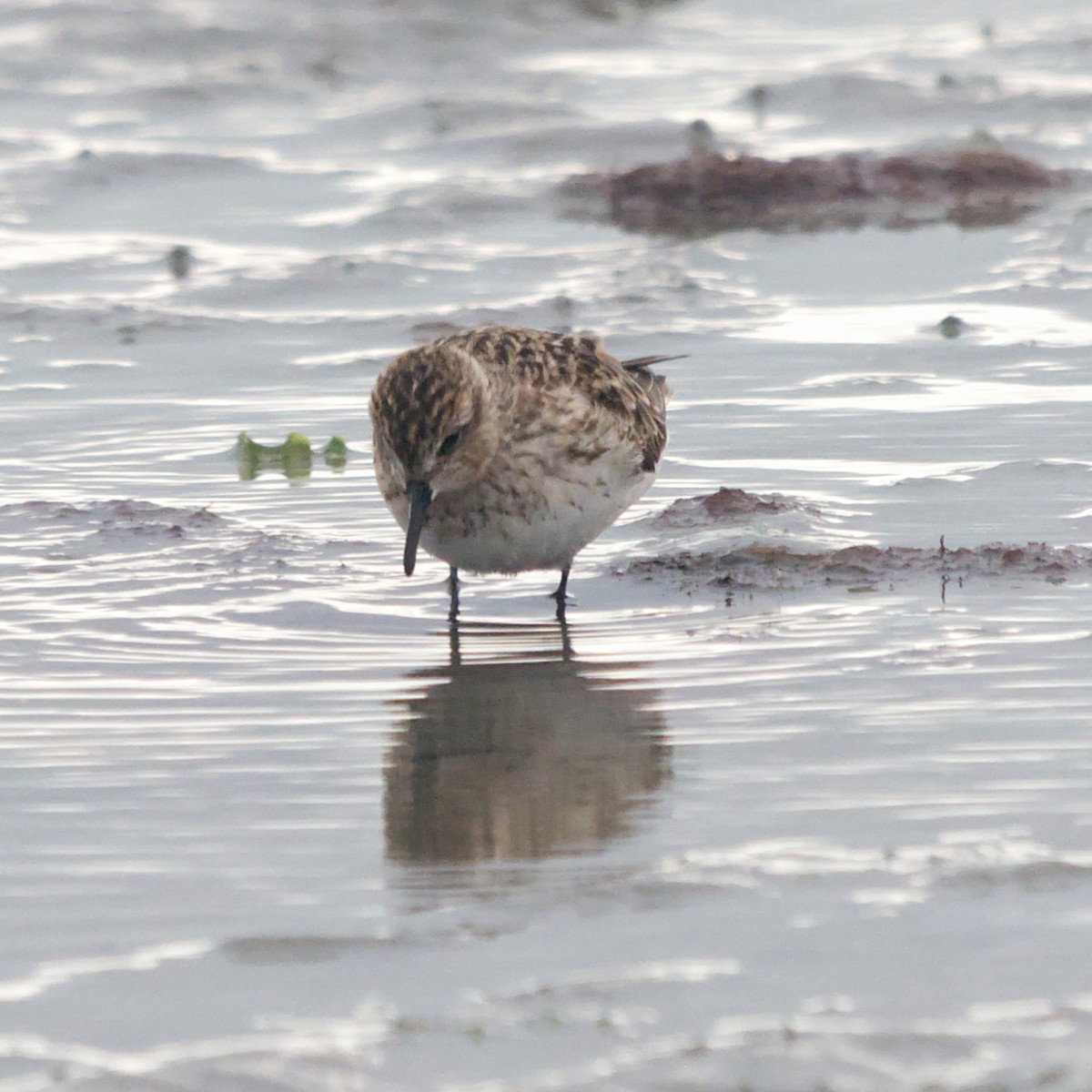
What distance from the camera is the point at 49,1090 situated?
4.02m

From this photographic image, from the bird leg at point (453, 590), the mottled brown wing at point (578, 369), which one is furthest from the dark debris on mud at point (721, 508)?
the bird leg at point (453, 590)

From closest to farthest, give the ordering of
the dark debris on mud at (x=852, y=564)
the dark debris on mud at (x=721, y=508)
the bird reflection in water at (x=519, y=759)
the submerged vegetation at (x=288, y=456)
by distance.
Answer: the bird reflection in water at (x=519, y=759) < the dark debris on mud at (x=852, y=564) < the dark debris on mud at (x=721, y=508) < the submerged vegetation at (x=288, y=456)

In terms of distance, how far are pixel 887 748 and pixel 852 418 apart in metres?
4.67

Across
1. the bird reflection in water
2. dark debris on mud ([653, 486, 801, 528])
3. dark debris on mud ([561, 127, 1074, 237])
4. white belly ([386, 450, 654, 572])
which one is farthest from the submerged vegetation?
dark debris on mud ([561, 127, 1074, 237])

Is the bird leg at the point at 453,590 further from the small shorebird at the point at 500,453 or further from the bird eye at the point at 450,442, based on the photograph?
the bird eye at the point at 450,442

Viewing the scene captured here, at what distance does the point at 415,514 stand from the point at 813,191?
949 centimetres

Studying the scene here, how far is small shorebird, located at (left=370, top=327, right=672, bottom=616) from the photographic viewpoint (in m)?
7.41

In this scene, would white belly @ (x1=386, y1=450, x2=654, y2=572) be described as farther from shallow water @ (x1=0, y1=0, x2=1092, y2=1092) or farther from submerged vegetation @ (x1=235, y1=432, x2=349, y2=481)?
submerged vegetation @ (x1=235, y1=432, x2=349, y2=481)

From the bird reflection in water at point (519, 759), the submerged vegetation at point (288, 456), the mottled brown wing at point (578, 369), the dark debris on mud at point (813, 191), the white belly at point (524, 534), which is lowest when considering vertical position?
the bird reflection in water at point (519, 759)

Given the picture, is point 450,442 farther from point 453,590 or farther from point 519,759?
point 519,759

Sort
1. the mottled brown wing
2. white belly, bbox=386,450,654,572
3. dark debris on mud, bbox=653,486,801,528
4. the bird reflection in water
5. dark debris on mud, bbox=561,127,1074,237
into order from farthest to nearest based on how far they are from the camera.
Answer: dark debris on mud, bbox=561,127,1074,237 < dark debris on mud, bbox=653,486,801,528 < the mottled brown wing < white belly, bbox=386,450,654,572 < the bird reflection in water

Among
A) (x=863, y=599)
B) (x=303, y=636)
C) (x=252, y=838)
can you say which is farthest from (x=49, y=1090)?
(x=863, y=599)

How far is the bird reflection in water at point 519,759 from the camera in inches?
210

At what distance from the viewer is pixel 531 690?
6.79 m
